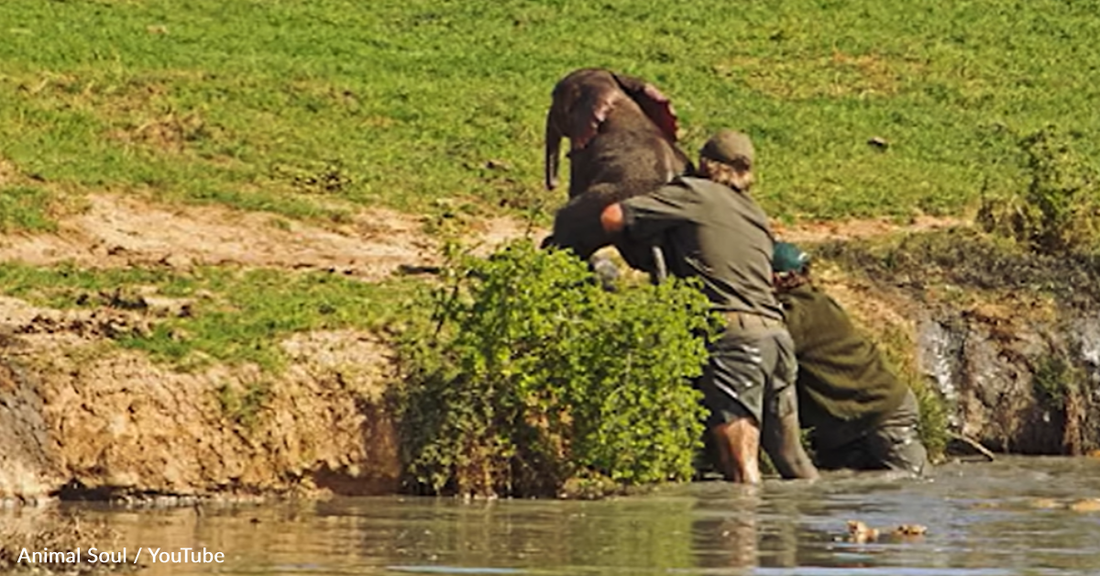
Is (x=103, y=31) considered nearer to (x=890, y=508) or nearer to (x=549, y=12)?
(x=549, y=12)

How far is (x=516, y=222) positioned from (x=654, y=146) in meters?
3.91

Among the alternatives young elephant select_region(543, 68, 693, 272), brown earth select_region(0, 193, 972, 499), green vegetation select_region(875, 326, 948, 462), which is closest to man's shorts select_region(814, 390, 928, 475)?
green vegetation select_region(875, 326, 948, 462)

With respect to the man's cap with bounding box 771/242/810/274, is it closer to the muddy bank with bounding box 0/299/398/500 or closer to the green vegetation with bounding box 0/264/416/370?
the green vegetation with bounding box 0/264/416/370

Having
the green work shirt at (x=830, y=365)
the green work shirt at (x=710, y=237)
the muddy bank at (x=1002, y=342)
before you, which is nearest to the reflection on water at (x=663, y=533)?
the green work shirt at (x=830, y=365)

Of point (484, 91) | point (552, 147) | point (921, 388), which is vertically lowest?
point (921, 388)

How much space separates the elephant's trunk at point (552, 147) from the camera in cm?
1753

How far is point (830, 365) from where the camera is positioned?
51.6 feet

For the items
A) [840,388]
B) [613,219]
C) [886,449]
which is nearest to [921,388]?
[886,449]

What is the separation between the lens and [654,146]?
Result: 1647cm

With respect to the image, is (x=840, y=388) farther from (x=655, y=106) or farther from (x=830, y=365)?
(x=655, y=106)

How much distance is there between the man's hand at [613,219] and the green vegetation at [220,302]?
1.10m

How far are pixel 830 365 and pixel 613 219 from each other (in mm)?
1440

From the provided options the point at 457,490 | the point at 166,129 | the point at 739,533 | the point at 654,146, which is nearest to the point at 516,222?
the point at 166,129

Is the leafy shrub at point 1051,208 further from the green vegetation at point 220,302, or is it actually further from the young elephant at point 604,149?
the green vegetation at point 220,302
